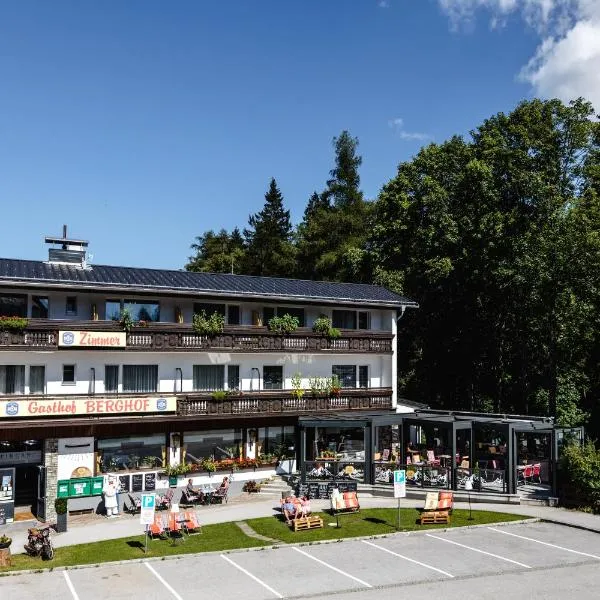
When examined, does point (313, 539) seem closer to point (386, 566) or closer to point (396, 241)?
point (386, 566)

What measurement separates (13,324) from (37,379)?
119 inches

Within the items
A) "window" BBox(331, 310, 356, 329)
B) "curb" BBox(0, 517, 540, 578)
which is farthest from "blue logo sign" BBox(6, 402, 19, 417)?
"window" BBox(331, 310, 356, 329)

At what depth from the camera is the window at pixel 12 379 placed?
3073 cm

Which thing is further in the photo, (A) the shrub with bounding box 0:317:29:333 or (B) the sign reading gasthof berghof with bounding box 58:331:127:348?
(B) the sign reading gasthof berghof with bounding box 58:331:127:348

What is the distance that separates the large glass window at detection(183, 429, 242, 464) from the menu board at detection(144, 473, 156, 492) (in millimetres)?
2141

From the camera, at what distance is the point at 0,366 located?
3064cm

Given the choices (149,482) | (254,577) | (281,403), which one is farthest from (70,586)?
(281,403)

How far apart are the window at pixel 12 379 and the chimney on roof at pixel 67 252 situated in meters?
6.34

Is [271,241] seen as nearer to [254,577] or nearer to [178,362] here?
[178,362]

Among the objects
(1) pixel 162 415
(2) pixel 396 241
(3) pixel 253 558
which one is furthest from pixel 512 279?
(3) pixel 253 558

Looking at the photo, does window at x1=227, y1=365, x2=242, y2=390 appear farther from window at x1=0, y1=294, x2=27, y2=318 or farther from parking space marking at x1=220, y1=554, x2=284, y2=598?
parking space marking at x1=220, y1=554, x2=284, y2=598

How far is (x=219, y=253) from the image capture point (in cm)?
9344

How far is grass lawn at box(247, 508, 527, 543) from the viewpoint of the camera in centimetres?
2668

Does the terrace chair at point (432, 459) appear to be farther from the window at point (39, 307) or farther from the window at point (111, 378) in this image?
the window at point (39, 307)
